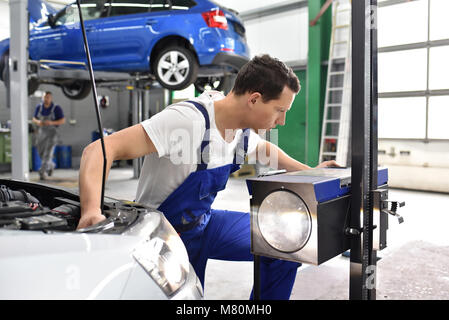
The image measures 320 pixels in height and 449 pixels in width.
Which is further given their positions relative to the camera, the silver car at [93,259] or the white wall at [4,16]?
the white wall at [4,16]

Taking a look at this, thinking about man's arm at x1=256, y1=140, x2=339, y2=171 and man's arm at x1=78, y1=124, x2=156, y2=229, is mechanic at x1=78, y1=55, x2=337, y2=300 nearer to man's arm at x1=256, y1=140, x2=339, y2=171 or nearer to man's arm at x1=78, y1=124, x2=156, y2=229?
man's arm at x1=78, y1=124, x2=156, y2=229

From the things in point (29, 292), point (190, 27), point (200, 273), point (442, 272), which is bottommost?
point (442, 272)

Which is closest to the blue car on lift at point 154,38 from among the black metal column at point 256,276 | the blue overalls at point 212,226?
the blue overalls at point 212,226

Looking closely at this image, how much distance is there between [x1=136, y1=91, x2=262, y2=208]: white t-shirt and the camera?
1.54m

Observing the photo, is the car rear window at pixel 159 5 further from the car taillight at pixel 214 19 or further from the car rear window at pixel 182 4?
the car taillight at pixel 214 19

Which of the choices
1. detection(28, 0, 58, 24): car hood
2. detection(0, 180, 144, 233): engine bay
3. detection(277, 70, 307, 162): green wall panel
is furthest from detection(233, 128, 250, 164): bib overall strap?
detection(277, 70, 307, 162): green wall panel

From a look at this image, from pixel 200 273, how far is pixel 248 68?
0.88 m

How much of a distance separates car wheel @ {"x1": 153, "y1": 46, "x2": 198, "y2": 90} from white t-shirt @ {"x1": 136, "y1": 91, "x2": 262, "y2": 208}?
367 cm

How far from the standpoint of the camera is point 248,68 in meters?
1.64

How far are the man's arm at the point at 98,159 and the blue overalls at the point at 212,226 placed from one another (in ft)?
0.78

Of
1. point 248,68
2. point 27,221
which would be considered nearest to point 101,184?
point 27,221

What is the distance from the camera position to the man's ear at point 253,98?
5.27 ft
